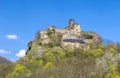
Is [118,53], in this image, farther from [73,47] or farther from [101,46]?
[73,47]

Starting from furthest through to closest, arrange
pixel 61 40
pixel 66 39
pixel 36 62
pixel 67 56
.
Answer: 1. pixel 61 40
2. pixel 66 39
3. pixel 67 56
4. pixel 36 62

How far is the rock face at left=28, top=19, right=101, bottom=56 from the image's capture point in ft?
309

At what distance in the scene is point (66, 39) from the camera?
310ft

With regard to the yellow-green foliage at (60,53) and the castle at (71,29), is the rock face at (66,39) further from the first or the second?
the yellow-green foliage at (60,53)

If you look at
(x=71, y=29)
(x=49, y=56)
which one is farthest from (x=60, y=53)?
(x=71, y=29)

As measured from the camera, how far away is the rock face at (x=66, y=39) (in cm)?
9412

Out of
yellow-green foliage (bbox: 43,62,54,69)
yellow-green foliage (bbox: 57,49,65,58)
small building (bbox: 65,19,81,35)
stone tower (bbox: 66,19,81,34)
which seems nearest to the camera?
yellow-green foliage (bbox: 43,62,54,69)

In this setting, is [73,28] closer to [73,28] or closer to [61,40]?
[73,28]

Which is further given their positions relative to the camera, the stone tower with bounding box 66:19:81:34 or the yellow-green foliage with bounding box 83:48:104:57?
the stone tower with bounding box 66:19:81:34

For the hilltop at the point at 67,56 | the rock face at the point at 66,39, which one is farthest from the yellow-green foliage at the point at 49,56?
the rock face at the point at 66,39

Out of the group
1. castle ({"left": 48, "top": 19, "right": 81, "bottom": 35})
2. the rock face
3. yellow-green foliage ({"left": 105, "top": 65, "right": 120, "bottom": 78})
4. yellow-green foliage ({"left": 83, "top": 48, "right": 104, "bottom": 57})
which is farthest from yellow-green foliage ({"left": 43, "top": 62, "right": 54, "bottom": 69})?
yellow-green foliage ({"left": 105, "top": 65, "right": 120, "bottom": 78})

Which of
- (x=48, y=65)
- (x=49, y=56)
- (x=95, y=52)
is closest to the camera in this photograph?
(x=48, y=65)

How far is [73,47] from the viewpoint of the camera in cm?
9556

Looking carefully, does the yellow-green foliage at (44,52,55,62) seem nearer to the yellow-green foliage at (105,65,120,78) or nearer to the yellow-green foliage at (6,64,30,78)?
the yellow-green foliage at (6,64,30,78)
